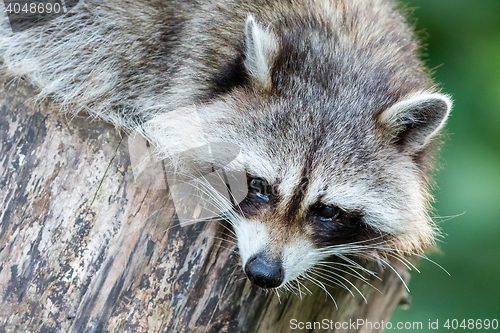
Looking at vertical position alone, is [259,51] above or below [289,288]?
above

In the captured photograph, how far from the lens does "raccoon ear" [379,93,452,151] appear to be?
277 cm

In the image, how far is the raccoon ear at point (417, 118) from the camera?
277 cm

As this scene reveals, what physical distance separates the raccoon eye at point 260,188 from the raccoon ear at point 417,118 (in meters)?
0.84

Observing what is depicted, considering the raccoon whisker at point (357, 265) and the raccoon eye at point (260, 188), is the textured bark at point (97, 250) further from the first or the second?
the raccoon whisker at point (357, 265)

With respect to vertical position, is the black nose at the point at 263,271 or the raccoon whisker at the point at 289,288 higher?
the black nose at the point at 263,271

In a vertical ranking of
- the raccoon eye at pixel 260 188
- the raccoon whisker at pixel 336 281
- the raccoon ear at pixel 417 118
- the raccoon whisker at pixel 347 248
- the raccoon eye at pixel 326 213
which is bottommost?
the raccoon whisker at pixel 336 281

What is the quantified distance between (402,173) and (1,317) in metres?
2.52

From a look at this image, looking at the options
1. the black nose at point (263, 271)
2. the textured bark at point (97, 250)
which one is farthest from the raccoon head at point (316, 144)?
the textured bark at point (97, 250)

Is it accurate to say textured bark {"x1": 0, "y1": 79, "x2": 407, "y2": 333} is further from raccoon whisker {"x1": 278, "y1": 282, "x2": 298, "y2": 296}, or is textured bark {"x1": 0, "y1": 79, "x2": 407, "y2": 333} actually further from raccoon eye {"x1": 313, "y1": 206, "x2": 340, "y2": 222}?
raccoon eye {"x1": 313, "y1": 206, "x2": 340, "y2": 222}

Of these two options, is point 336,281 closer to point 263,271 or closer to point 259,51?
point 263,271

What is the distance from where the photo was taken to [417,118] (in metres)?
2.89

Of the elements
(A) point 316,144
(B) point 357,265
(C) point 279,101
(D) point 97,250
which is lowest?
(B) point 357,265

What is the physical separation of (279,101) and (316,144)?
0.36 m

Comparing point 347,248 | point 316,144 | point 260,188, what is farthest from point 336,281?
point 316,144
